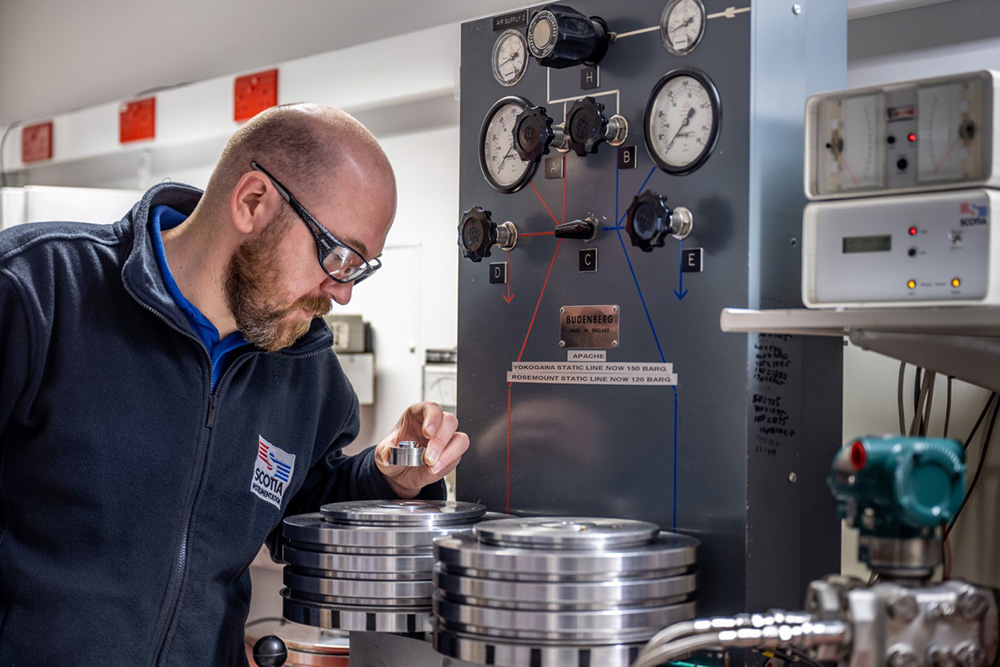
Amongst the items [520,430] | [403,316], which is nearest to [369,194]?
[520,430]

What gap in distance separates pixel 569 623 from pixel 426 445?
512mm

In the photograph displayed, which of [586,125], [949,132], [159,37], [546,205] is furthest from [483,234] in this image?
[159,37]

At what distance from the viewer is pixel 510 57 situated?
1.64 meters

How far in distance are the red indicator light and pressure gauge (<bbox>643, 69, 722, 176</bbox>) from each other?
21.3 inches

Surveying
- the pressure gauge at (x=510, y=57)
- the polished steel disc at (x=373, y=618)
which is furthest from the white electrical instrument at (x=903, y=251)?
the polished steel disc at (x=373, y=618)

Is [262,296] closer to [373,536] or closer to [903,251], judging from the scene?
[373,536]

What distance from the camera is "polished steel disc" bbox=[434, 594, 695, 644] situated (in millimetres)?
1213

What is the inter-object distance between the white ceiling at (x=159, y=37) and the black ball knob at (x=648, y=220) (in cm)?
147

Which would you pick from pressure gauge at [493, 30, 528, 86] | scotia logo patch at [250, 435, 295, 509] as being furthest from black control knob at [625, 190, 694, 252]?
scotia logo patch at [250, 435, 295, 509]

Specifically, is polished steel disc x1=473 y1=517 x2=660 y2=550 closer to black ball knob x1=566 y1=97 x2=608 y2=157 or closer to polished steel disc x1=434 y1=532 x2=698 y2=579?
polished steel disc x1=434 y1=532 x2=698 y2=579

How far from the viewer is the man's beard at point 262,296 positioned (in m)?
1.58

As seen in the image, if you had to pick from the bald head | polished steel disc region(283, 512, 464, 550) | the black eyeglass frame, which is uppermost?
the bald head

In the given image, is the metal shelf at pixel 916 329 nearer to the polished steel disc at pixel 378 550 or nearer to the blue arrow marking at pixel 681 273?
the blue arrow marking at pixel 681 273

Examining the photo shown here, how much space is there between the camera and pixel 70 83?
14.3 ft
